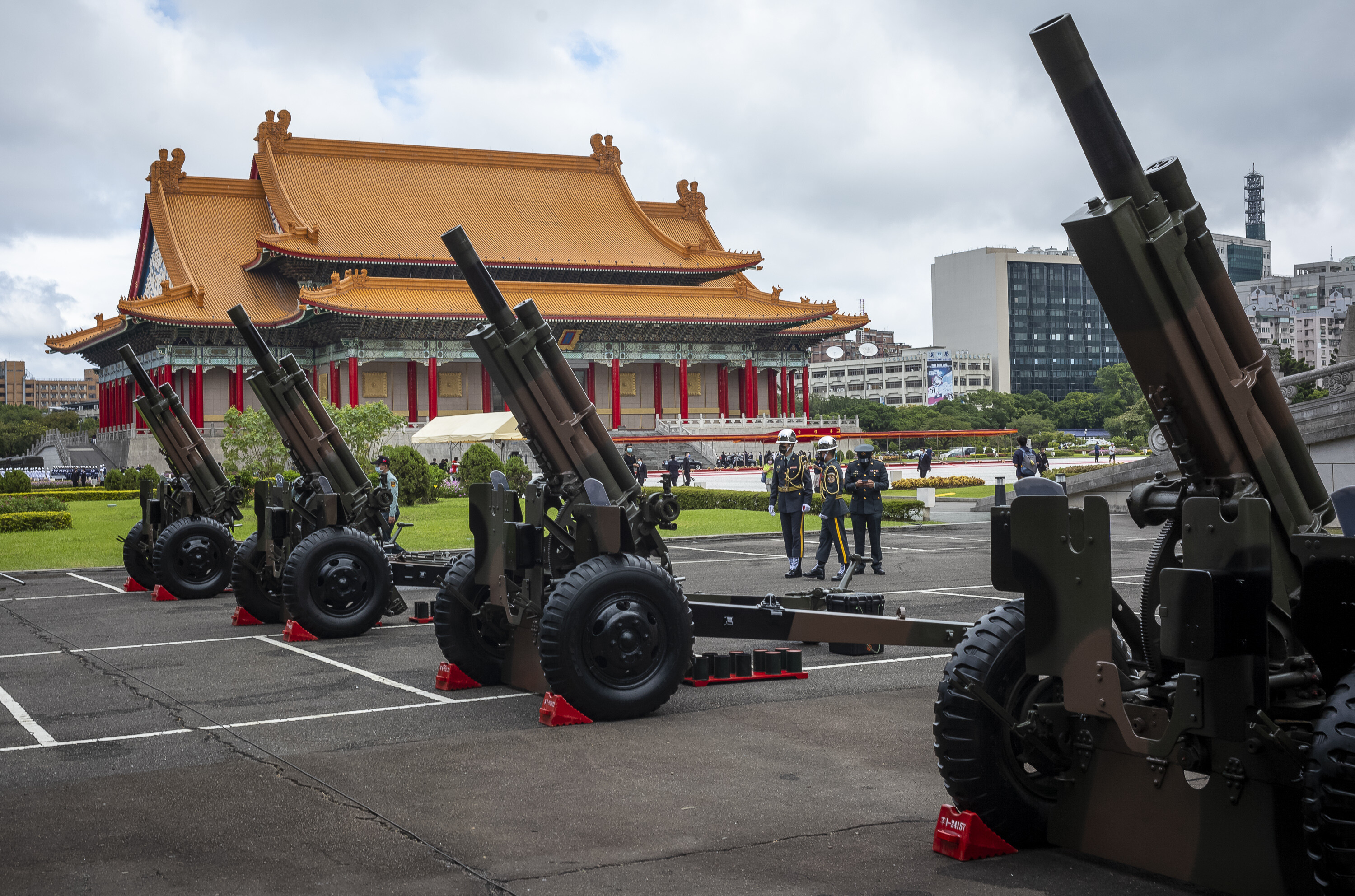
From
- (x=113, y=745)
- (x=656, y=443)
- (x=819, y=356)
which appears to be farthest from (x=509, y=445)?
(x=819, y=356)

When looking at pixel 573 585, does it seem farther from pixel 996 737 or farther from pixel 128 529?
pixel 128 529

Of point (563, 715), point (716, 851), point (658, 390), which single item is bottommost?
point (716, 851)

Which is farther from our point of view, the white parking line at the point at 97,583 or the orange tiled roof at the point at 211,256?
the orange tiled roof at the point at 211,256

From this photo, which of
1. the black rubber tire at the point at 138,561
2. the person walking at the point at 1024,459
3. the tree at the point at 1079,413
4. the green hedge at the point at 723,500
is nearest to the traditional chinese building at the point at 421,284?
the green hedge at the point at 723,500

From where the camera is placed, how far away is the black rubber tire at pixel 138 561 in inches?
606

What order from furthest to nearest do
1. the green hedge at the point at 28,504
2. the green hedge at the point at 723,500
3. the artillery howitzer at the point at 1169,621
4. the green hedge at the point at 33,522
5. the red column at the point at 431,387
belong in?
the red column at the point at 431,387
the green hedge at the point at 723,500
the green hedge at the point at 28,504
the green hedge at the point at 33,522
the artillery howitzer at the point at 1169,621

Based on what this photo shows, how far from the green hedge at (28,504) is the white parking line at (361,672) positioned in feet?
62.0

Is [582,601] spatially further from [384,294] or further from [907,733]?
[384,294]

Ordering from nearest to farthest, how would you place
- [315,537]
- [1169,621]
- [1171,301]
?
[1169,621] → [1171,301] → [315,537]

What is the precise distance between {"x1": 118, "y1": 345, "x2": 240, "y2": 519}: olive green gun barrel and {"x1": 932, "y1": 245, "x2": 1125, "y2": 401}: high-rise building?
131 metres

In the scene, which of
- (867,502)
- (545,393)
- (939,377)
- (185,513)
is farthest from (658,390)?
(939,377)

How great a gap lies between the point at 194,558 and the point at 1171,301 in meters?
12.5

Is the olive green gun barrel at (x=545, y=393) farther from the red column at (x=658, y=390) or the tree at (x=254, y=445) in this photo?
the red column at (x=658, y=390)

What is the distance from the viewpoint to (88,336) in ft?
182
